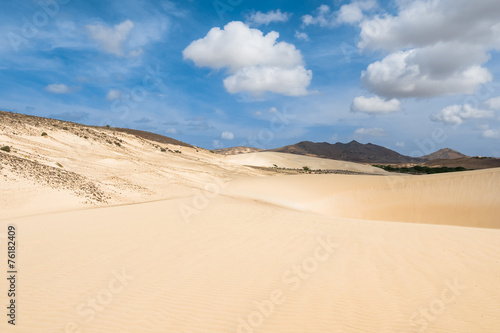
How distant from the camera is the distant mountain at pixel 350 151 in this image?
9421cm

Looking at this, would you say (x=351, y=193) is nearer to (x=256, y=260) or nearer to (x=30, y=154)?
(x=256, y=260)

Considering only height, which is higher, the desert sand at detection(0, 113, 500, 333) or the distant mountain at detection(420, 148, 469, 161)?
the distant mountain at detection(420, 148, 469, 161)

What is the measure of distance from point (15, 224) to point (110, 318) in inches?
251

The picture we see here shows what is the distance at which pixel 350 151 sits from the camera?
336 feet

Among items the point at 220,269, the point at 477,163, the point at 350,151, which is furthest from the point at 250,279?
the point at 350,151

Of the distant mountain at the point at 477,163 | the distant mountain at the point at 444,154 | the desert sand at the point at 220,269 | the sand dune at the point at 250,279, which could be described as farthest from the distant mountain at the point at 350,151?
the sand dune at the point at 250,279

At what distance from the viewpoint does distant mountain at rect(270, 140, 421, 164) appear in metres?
94.2

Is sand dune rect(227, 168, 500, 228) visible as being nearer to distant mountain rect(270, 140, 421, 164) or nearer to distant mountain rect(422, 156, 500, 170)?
distant mountain rect(422, 156, 500, 170)

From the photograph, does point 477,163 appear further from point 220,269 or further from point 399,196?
point 220,269

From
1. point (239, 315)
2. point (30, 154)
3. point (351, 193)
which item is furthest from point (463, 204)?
point (30, 154)

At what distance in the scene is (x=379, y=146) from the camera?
115m

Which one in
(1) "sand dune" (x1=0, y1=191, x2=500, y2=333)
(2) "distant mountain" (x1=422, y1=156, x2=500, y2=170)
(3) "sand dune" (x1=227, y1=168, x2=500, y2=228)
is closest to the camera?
(1) "sand dune" (x1=0, y1=191, x2=500, y2=333)

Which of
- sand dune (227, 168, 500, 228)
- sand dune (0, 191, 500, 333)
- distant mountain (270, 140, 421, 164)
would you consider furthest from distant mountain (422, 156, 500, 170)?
sand dune (0, 191, 500, 333)

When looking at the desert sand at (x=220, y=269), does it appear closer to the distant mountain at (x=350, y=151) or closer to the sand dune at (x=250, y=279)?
the sand dune at (x=250, y=279)
